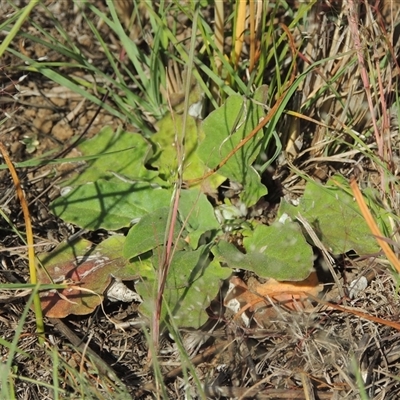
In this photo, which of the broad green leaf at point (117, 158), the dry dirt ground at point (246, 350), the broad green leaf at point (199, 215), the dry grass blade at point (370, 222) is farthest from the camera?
the broad green leaf at point (117, 158)

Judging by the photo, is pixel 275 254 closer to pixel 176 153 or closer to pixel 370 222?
pixel 370 222

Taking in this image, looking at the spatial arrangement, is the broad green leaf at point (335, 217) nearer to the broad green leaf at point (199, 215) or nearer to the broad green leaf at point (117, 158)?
the broad green leaf at point (199, 215)

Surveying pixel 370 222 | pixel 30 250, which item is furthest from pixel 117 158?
pixel 370 222

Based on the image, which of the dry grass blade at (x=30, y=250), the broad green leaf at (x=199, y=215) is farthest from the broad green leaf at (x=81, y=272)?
the broad green leaf at (x=199, y=215)

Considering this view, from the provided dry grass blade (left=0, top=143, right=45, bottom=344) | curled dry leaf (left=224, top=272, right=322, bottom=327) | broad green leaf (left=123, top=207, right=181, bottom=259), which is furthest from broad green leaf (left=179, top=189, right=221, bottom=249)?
dry grass blade (left=0, top=143, right=45, bottom=344)

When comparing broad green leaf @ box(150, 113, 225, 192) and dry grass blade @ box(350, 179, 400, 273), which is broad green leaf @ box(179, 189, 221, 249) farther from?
dry grass blade @ box(350, 179, 400, 273)

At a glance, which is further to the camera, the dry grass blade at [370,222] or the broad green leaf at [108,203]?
the broad green leaf at [108,203]

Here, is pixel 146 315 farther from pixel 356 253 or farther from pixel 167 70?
pixel 167 70
